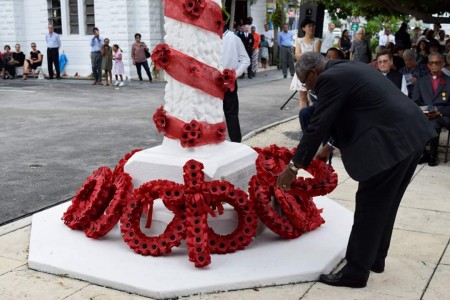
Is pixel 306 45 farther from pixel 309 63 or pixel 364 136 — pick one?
pixel 364 136

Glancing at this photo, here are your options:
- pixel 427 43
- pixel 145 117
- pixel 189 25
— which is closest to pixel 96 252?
pixel 189 25

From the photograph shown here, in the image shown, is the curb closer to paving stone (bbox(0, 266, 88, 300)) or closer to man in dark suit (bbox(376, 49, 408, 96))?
man in dark suit (bbox(376, 49, 408, 96))

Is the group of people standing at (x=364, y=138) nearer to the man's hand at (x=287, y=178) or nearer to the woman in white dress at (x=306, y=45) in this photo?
the man's hand at (x=287, y=178)

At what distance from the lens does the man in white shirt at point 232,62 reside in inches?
320

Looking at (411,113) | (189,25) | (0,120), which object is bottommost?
(0,120)

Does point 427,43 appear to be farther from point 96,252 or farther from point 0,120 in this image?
point 96,252

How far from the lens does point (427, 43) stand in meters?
16.8

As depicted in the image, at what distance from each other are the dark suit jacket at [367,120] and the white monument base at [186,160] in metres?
1.18

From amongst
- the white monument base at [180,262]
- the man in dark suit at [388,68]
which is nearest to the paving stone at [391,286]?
the white monument base at [180,262]

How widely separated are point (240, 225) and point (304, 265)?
65cm

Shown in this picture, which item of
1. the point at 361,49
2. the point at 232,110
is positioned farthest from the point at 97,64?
the point at 232,110

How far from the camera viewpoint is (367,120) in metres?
4.09

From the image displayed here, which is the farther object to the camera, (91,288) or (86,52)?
(86,52)

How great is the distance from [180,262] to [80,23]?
22.3 metres
